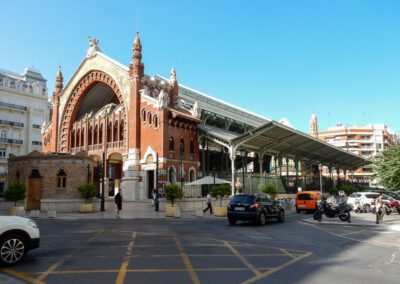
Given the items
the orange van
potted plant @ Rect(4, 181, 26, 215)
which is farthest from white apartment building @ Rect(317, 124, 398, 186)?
potted plant @ Rect(4, 181, 26, 215)

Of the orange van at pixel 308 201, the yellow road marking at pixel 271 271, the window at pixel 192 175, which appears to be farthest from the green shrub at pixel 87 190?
the yellow road marking at pixel 271 271

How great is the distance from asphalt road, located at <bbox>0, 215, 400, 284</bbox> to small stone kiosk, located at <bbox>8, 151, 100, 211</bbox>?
601 inches

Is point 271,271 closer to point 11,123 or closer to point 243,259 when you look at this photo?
point 243,259

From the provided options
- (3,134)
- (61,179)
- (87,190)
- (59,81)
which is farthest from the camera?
(3,134)

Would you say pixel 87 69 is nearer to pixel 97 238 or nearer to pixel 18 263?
pixel 97 238

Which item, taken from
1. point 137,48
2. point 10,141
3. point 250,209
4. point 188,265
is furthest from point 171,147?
point 10,141

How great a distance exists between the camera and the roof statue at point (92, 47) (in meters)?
52.4

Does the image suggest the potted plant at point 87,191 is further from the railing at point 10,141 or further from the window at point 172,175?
the railing at point 10,141

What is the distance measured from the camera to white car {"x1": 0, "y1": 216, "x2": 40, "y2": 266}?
29.8ft

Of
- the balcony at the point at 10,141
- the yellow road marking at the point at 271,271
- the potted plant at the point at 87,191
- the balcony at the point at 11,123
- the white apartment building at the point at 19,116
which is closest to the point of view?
the yellow road marking at the point at 271,271

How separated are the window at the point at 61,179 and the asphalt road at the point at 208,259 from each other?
15762 millimetres

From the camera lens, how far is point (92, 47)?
52688 mm

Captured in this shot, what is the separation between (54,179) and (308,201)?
2014 cm

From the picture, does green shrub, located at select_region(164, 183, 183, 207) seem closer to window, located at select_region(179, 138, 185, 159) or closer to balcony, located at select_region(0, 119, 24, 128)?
window, located at select_region(179, 138, 185, 159)
